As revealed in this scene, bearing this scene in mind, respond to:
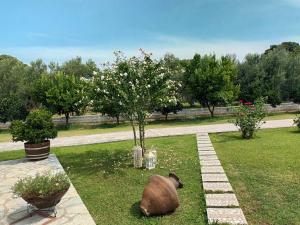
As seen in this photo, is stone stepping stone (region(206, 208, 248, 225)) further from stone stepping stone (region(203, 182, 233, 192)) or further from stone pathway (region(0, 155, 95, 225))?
stone pathway (region(0, 155, 95, 225))

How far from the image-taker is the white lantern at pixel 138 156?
9.30 metres

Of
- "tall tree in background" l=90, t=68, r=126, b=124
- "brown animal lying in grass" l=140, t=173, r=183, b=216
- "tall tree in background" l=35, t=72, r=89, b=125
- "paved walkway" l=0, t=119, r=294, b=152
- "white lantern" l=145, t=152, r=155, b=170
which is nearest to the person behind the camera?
"brown animal lying in grass" l=140, t=173, r=183, b=216

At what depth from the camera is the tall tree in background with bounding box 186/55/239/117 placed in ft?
79.5

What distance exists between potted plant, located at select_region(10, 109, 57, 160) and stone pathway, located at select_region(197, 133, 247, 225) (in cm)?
570

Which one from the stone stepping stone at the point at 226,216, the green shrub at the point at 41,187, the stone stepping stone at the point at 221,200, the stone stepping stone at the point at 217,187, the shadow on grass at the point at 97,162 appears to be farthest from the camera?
the shadow on grass at the point at 97,162

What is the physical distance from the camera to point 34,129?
11.5 m

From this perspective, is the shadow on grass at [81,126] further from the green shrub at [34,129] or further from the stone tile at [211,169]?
the stone tile at [211,169]

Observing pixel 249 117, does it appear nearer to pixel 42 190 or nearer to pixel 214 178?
pixel 214 178

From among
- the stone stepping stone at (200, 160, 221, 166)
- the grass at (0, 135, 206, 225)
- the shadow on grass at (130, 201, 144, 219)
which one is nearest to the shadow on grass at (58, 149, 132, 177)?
the grass at (0, 135, 206, 225)

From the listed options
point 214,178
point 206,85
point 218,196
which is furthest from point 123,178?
point 206,85

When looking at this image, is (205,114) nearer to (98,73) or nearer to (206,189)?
(98,73)

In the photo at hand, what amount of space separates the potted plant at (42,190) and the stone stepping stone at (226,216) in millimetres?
2681

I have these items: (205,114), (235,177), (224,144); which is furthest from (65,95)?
(235,177)

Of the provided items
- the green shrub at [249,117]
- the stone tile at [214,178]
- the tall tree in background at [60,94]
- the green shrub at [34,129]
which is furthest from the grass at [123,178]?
the tall tree in background at [60,94]
